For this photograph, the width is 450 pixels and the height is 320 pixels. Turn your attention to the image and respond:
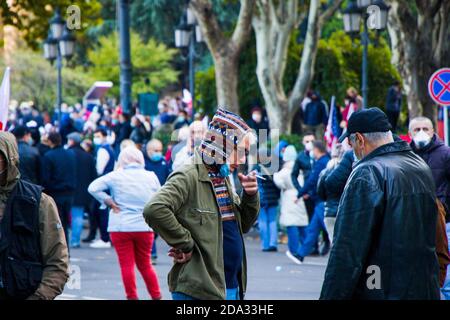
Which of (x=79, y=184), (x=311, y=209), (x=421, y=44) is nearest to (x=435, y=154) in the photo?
(x=311, y=209)

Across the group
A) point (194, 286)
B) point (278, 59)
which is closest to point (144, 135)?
point (278, 59)

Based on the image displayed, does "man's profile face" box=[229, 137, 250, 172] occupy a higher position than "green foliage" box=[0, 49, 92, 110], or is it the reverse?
"man's profile face" box=[229, 137, 250, 172]

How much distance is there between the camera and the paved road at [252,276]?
13.2m

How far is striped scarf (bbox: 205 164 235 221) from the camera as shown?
7.38m

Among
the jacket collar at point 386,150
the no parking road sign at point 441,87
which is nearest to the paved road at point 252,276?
the no parking road sign at point 441,87

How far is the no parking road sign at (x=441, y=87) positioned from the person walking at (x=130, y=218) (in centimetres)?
531

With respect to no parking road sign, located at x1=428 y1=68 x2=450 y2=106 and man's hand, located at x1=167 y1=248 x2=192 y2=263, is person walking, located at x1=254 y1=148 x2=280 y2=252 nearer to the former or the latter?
no parking road sign, located at x1=428 y1=68 x2=450 y2=106

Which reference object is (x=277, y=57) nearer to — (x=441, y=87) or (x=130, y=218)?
(x=441, y=87)

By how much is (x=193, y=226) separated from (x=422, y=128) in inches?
158

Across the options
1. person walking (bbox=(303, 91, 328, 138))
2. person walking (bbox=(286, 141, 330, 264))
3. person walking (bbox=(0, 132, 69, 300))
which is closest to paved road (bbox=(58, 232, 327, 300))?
person walking (bbox=(286, 141, 330, 264))

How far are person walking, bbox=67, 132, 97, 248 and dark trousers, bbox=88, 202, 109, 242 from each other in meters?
0.33

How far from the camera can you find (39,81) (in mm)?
53156

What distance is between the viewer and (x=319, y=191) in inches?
486
